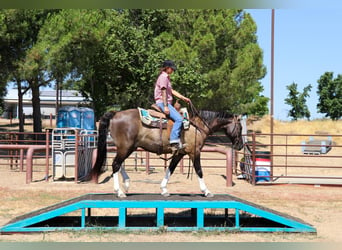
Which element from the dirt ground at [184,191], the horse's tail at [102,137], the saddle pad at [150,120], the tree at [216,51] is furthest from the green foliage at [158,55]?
the saddle pad at [150,120]

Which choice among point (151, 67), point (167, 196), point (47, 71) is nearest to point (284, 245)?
point (167, 196)

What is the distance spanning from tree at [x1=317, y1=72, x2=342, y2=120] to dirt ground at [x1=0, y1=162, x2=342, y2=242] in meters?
56.6

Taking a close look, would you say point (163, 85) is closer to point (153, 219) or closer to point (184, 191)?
point (153, 219)

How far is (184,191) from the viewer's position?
452 inches

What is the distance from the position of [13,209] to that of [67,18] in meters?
16.5

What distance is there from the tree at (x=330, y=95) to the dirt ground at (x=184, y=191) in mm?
56597

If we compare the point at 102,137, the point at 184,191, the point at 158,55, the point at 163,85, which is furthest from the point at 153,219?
the point at 158,55

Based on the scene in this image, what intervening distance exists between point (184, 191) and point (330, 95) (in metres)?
63.3

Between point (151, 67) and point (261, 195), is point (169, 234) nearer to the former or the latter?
point (261, 195)

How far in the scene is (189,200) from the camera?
23.2 ft

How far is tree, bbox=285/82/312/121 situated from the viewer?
68.3 meters

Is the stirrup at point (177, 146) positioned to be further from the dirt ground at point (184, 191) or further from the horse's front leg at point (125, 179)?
the dirt ground at point (184, 191)

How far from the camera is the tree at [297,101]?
2689 inches

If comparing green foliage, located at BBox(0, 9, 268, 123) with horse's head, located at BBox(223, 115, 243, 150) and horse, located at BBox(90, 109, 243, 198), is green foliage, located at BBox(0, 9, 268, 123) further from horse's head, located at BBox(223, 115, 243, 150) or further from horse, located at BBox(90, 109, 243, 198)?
horse's head, located at BBox(223, 115, 243, 150)
